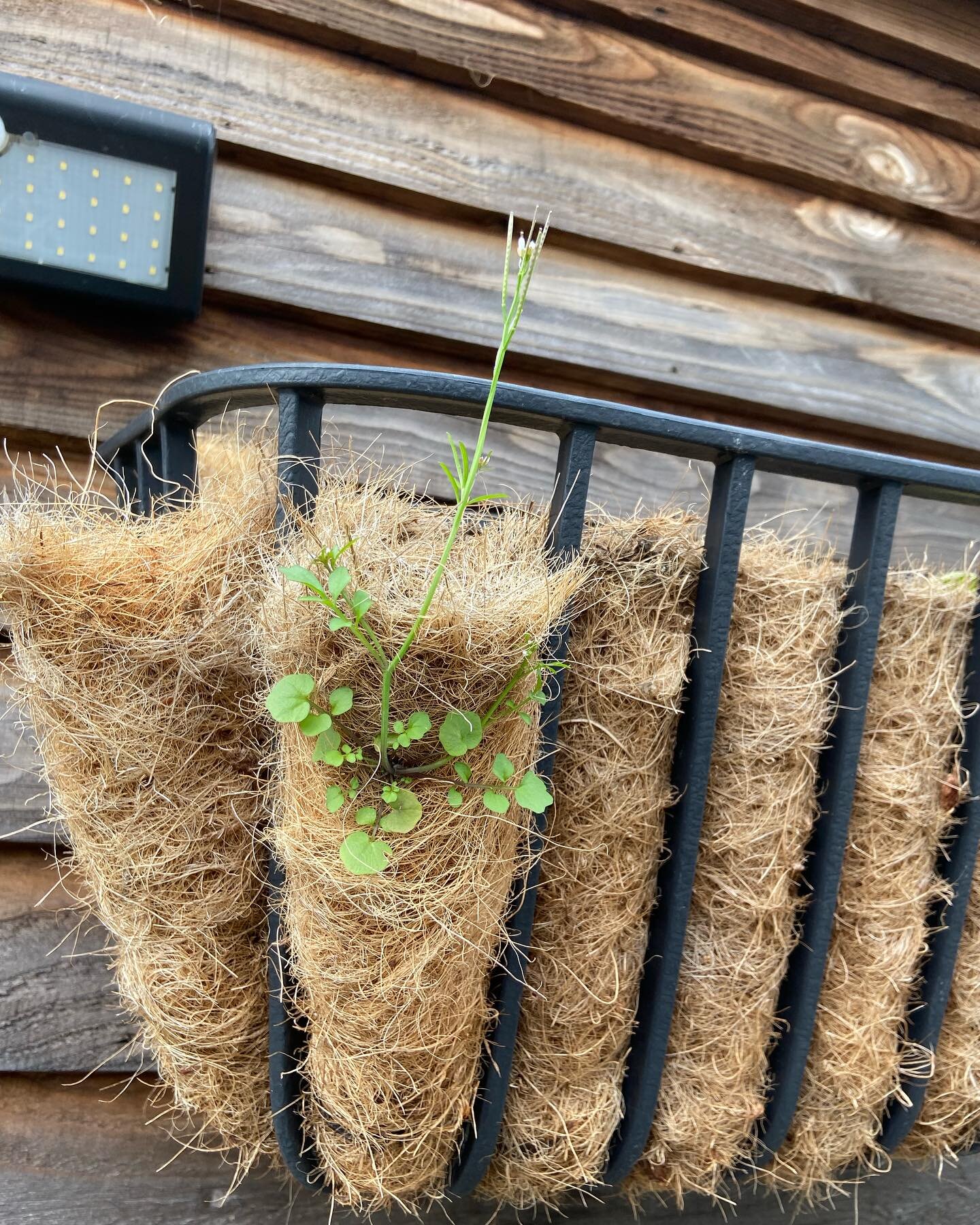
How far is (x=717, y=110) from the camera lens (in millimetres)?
1372

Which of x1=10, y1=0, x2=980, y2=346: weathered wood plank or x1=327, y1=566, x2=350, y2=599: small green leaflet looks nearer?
x1=327, y1=566, x2=350, y2=599: small green leaflet

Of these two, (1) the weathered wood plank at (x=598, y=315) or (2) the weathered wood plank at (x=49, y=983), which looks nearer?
(2) the weathered wood plank at (x=49, y=983)

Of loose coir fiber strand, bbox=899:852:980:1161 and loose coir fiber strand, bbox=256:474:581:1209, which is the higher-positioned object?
loose coir fiber strand, bbox=256:474:581:1209

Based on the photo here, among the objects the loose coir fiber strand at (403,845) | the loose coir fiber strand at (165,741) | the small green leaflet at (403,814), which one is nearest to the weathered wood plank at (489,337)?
the loose coir fiber strand at (165,741)

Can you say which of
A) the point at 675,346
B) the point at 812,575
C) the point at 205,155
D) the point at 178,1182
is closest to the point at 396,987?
the point at 812,575

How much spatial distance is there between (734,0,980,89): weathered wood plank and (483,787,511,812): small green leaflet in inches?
51.8

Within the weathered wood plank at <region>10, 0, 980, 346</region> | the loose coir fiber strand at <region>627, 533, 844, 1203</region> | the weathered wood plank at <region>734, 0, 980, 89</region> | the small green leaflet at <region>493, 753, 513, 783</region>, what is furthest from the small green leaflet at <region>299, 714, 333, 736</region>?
the weathered wood plank at <region>734, 0, 980, 89</region>

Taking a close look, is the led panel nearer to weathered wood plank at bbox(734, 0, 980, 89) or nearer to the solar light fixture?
the solar light fixture

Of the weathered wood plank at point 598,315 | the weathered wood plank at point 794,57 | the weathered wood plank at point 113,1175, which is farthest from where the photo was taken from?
the weathered wood plank at point 794,57

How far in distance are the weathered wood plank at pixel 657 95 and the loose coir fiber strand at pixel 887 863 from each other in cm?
82

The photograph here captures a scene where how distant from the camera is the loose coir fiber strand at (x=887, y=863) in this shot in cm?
91

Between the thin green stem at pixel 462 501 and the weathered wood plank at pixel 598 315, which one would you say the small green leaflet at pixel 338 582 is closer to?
the thin green stem at pixel 462 501

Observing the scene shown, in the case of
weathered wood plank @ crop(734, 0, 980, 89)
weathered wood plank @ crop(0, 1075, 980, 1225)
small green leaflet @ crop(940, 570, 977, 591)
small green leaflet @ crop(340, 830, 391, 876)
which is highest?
weathered wood plank @ crop(734, 0, 980, 89)

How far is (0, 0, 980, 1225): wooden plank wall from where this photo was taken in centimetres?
108
